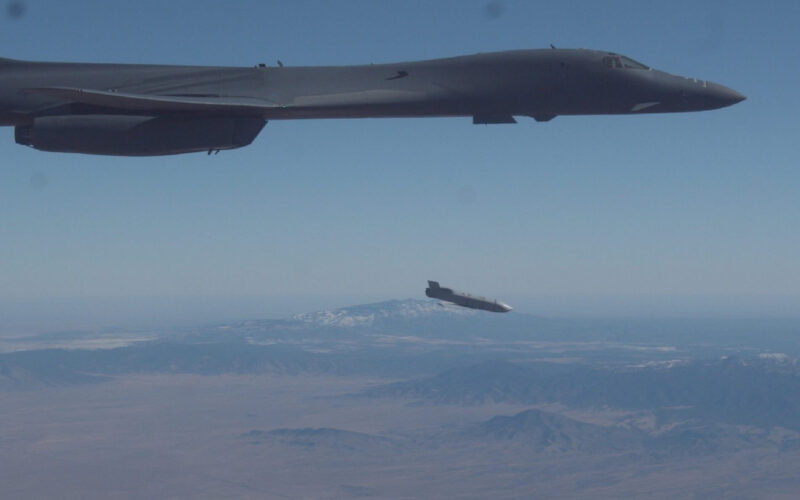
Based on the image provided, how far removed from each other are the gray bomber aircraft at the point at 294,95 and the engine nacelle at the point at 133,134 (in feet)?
0.12

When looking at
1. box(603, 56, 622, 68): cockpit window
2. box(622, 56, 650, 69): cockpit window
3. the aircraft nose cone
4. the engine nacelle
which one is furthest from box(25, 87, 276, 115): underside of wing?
the aircraft nose cone

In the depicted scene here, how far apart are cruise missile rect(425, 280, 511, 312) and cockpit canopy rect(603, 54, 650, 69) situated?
69.6 feet

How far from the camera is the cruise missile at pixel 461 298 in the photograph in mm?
50475

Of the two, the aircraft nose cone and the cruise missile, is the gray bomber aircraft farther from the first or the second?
the cruise missile

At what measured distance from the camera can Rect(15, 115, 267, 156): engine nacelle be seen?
27.9 metres

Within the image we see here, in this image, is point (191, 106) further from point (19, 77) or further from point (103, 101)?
point (19, 77)

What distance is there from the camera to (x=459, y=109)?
30.8 meters

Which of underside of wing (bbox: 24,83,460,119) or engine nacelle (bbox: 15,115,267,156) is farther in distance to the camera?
engine nacelle (bbox: 15,115,267,156)

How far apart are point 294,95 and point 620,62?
45.4ft

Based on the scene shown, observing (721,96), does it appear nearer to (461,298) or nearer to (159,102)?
(159,102)

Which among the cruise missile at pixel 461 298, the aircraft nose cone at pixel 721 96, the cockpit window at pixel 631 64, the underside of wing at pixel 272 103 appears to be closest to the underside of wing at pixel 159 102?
the underside of wing at pixel 272 103

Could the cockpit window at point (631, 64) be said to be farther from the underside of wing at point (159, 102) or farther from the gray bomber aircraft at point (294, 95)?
the underside of wing at point (159, 102)

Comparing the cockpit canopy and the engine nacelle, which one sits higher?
the cockpit canopy

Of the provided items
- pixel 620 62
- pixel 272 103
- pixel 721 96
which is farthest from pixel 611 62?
pixel 272 103
